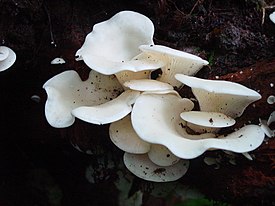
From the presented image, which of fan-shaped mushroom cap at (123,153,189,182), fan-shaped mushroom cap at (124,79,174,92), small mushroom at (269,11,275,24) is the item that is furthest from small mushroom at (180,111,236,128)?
small mushroom at (269,11,275,24)

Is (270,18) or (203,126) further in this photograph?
(270,18)

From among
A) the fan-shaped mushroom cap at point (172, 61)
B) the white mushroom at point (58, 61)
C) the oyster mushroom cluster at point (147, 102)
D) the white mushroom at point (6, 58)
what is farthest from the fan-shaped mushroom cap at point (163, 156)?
the white mushroom at point (6, 58)

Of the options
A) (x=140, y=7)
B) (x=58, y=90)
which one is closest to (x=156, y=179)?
(x=58, y=90)

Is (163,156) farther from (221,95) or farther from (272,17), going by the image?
(272,17)

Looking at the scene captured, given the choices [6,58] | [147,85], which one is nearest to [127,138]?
[147,85]

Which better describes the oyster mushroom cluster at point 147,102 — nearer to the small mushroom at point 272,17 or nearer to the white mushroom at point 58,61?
the white mushroom at point 58,61

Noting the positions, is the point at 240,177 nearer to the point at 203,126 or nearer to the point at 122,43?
the point at 203,126

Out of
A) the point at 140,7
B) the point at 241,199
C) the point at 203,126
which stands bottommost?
the point at 241,199
